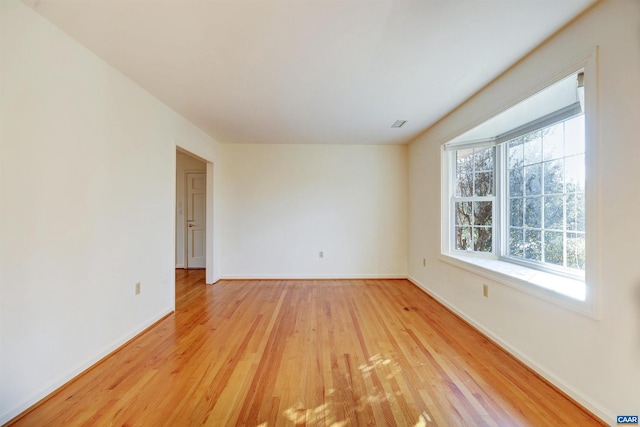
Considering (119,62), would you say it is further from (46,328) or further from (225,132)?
(46,328)

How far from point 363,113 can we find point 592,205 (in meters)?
2.23

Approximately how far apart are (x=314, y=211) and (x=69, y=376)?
340 centimetres

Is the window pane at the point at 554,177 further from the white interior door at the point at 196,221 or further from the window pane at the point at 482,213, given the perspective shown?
the white interior door at the point at 196,221

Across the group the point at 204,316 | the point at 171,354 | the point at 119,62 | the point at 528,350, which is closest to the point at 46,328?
the point at 171,354

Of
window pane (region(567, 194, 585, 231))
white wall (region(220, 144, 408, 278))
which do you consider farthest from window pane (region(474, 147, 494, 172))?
white wall (region(220, 144, 408, 278))

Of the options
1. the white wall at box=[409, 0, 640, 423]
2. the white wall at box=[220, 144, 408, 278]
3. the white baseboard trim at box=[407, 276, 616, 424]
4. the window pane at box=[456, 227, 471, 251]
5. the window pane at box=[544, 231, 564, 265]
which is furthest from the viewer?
the white wall at box=[220, 144, 408, 278]

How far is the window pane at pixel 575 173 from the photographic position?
1.88 m

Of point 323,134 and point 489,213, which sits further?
point 323,134

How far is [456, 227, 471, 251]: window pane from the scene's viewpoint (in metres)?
3.12

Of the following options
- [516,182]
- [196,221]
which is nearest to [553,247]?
[516,182]

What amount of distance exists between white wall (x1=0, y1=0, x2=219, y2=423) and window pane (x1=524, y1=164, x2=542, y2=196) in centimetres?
389

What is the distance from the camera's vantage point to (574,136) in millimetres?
1973

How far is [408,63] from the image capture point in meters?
1.95

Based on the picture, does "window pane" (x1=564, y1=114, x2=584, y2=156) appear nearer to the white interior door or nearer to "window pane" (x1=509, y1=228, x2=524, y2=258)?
"window pane" (x1=509, y1=228, x2=524, y2=258)
